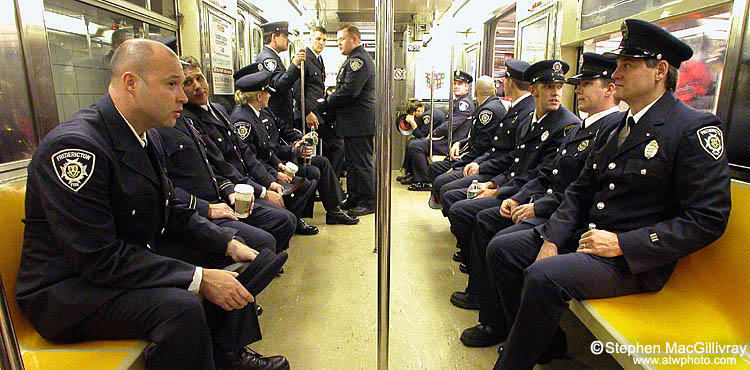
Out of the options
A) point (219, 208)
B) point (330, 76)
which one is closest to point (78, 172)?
point (219, 208)

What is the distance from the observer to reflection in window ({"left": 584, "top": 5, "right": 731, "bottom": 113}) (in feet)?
6.61

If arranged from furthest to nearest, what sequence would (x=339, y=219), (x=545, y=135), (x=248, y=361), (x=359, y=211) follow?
(x=359, y=211) < (x=339, y=219) < (x=545, y=135) < (x=248, y=361)

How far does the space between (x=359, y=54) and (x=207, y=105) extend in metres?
2.02

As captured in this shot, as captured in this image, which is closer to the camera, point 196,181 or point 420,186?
point 196,181

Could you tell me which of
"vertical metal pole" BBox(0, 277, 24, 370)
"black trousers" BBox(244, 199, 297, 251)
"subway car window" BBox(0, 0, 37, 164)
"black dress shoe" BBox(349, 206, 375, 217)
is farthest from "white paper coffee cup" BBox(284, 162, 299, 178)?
"vertical metal pole" BBox(0, 277, 24, 370)

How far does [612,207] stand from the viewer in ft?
5.75

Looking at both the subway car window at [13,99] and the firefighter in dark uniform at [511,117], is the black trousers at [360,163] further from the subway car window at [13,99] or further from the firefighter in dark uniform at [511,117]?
the subway car window at [13,99]

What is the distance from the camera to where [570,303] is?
173cm

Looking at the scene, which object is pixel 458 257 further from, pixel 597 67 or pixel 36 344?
pixel 36 344

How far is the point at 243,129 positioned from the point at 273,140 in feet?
1.70

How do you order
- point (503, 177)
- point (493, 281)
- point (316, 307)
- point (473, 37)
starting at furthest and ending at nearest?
point (473, 37) → point (503, 177) → point (316, 307) → point (493, 281)

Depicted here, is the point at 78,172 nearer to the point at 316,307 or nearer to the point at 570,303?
the point at 316,307

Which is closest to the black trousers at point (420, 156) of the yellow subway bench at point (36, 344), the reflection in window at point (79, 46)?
the reflection in window at point (79, 46)

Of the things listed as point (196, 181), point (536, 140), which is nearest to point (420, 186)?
point (536, 140)
